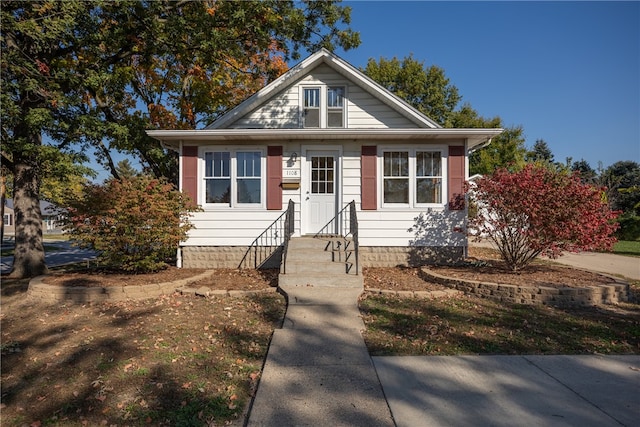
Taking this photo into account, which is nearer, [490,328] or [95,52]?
[490,328]

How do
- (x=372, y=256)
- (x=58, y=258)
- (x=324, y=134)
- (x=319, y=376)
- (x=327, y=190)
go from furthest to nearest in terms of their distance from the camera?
(x=58, y=258), (x=327, y=190), (x=372, y=256), (x=324, y=134), (x=319, y=376)

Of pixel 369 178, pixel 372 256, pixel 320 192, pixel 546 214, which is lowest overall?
pixel 372 256

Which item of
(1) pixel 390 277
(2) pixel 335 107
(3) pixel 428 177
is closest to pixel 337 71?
(2) pixel 335 107

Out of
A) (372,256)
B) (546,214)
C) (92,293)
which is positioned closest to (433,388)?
(546,214)

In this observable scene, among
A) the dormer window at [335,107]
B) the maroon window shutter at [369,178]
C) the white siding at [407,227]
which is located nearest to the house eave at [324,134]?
the maroon window shutter at [369,178]

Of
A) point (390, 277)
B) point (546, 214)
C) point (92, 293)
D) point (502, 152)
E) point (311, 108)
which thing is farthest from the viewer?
point (502, 152)

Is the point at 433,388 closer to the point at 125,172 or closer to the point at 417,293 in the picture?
the point at 417,293

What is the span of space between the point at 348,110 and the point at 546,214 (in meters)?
5.91

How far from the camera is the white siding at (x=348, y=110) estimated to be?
10.1m

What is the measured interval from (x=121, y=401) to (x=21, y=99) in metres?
9.42

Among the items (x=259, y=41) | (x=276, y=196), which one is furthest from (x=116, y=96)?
(x=276, y=196)

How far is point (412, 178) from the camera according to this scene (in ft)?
29.9

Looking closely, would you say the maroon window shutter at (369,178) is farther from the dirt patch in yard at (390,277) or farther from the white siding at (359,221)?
the dirt patch in yard at (390,277)

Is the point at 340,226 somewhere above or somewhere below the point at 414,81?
below
